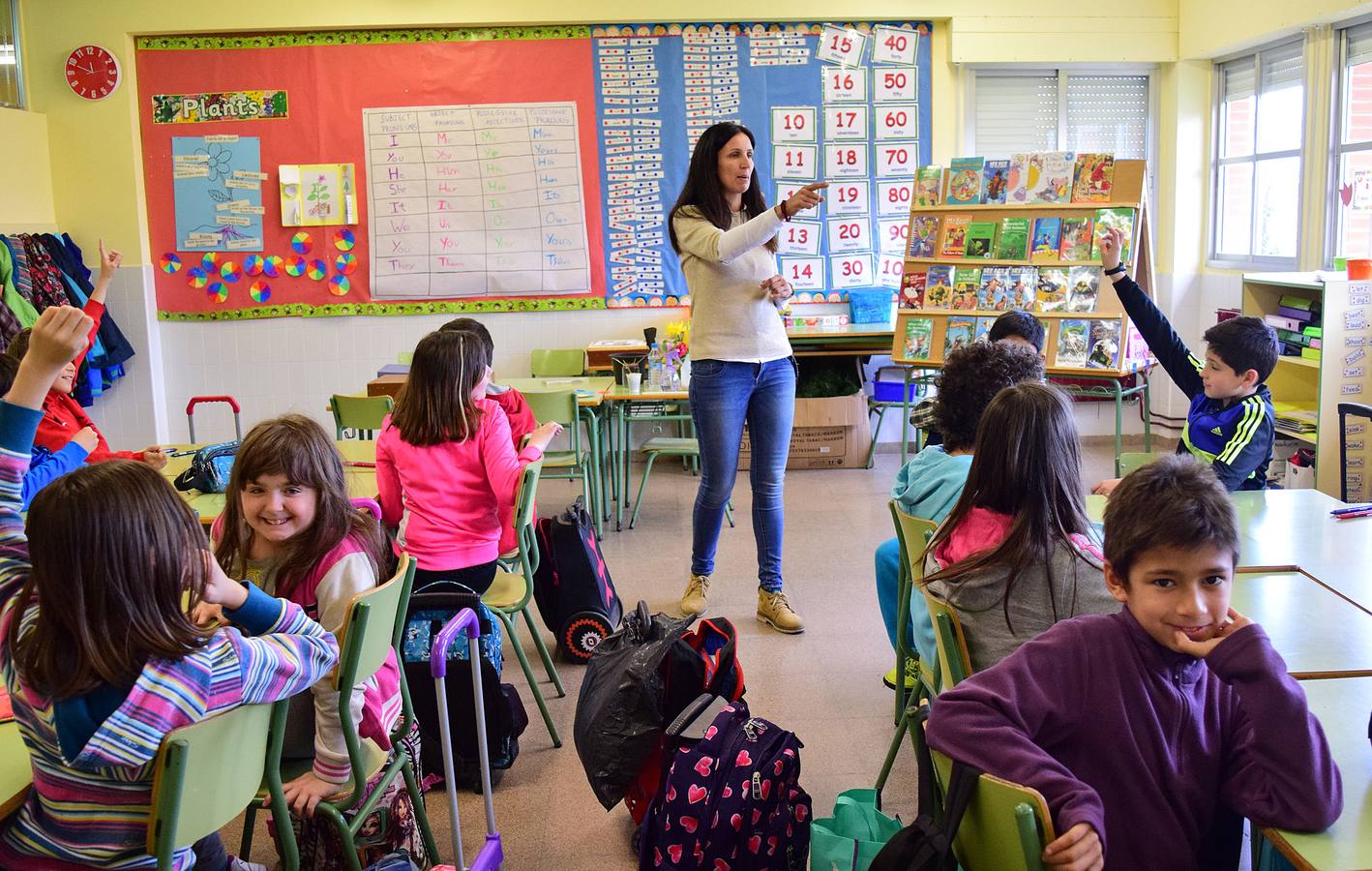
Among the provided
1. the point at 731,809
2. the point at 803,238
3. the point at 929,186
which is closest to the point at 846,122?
the point at 803,238

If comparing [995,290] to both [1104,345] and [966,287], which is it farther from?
[1104,345]

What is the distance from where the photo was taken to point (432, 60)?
6.85m

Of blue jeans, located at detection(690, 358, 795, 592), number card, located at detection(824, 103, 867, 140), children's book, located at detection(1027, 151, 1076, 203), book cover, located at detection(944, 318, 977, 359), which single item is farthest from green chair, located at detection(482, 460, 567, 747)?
number card, located at detection(824, 103, 867, 140)

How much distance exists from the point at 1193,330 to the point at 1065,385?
1.48 metres

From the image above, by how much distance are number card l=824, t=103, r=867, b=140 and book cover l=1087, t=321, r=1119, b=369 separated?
6.56ft

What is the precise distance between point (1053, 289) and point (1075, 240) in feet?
0.83

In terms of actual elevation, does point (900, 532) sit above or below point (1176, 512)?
below

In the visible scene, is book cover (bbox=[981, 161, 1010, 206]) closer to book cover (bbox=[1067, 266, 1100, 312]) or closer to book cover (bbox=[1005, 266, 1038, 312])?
book cover (bbox=[1005, 266, 1038, 312])

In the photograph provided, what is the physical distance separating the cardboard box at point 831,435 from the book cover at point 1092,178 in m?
1.63

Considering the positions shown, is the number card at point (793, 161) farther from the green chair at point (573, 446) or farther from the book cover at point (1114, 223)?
the green chair at point (573, 446)

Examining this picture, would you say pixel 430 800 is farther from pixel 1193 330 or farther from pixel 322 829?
pixel 1193 330

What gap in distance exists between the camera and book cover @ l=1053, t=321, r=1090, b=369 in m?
5.70

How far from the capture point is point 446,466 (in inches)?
125

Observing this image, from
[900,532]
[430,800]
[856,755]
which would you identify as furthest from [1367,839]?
[430,800]
